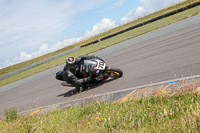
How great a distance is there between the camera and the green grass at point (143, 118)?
10.4 ft

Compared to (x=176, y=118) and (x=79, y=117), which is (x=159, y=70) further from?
(x=176, y=118)

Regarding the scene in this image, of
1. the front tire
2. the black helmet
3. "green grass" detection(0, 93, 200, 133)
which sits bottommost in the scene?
"green grass" detection(0, 93, 200, 133)

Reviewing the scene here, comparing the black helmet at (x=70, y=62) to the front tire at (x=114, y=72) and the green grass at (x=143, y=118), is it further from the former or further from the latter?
the green grass at (x=143, y=118)

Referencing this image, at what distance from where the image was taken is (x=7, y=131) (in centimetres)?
565

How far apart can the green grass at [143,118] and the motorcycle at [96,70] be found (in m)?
3.02

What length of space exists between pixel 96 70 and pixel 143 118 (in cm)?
555

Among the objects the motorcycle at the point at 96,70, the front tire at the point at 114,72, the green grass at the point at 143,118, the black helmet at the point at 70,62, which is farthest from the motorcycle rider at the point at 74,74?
the green grass at the point at 143,118

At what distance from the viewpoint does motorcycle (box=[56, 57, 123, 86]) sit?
9031 mm

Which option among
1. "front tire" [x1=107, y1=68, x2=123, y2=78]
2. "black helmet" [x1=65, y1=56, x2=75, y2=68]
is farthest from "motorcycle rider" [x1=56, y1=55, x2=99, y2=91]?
"front tire" [x1=107, y1=68, x2=123, y2=78]

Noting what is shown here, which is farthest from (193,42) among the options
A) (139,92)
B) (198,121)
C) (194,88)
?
(198,121)

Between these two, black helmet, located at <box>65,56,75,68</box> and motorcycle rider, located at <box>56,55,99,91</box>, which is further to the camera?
motorcycle rider, located at <box>56,55,99,91</box>

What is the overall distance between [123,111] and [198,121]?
7.34ft

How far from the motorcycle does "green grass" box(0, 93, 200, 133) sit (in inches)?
119

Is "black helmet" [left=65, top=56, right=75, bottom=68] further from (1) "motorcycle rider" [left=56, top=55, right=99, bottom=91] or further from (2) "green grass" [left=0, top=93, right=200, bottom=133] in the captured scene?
(2) "green grass" [left=0, top=93, right=200, bottom=133]
